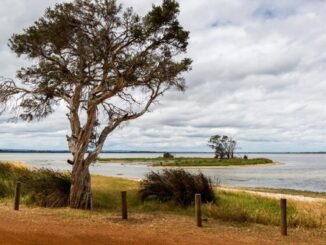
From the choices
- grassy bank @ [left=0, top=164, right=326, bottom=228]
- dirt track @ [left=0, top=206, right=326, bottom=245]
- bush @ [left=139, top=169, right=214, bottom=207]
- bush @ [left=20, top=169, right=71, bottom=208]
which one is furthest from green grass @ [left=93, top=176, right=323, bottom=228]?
bush @ [left=20, top=169, right=71, bottom=208]

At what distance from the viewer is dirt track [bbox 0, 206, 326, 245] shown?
1435 centimetres

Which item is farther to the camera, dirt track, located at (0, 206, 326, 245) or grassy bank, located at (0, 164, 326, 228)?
grassy bank, located at (0, 164, 326, 228)

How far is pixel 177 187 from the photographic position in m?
23.9

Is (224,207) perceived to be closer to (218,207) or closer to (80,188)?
(218,207)

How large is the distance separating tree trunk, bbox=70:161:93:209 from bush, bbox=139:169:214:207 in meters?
4.10

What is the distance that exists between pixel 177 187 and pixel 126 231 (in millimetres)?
8056

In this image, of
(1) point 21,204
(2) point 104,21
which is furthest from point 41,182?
(2) point 104,21

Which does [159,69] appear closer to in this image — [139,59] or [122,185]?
[139,59]

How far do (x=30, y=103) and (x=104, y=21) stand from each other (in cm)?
567

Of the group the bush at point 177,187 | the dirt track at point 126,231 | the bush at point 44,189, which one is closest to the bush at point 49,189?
the bush at point 44,189

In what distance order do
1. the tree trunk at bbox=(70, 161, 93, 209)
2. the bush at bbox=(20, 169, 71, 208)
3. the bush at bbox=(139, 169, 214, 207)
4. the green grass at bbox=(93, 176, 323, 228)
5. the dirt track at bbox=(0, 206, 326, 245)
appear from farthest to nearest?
the bush at bbox=(139, 169, 214, 207), the bush at bbox=(20, 169, 71, 208), the tree trunk at bbox=(70, 161, 93, 209), the green grass at bbox=(93, 176, 323, 228), the dirt track at bbox=(0, 206, 326, 245)

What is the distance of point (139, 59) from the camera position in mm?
21797

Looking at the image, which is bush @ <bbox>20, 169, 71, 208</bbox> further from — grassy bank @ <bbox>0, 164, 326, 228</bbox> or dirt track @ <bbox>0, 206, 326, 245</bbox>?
dirt track @ <bbox>0, 206, 326, 245</bbox>

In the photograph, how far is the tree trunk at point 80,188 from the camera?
2161cm
